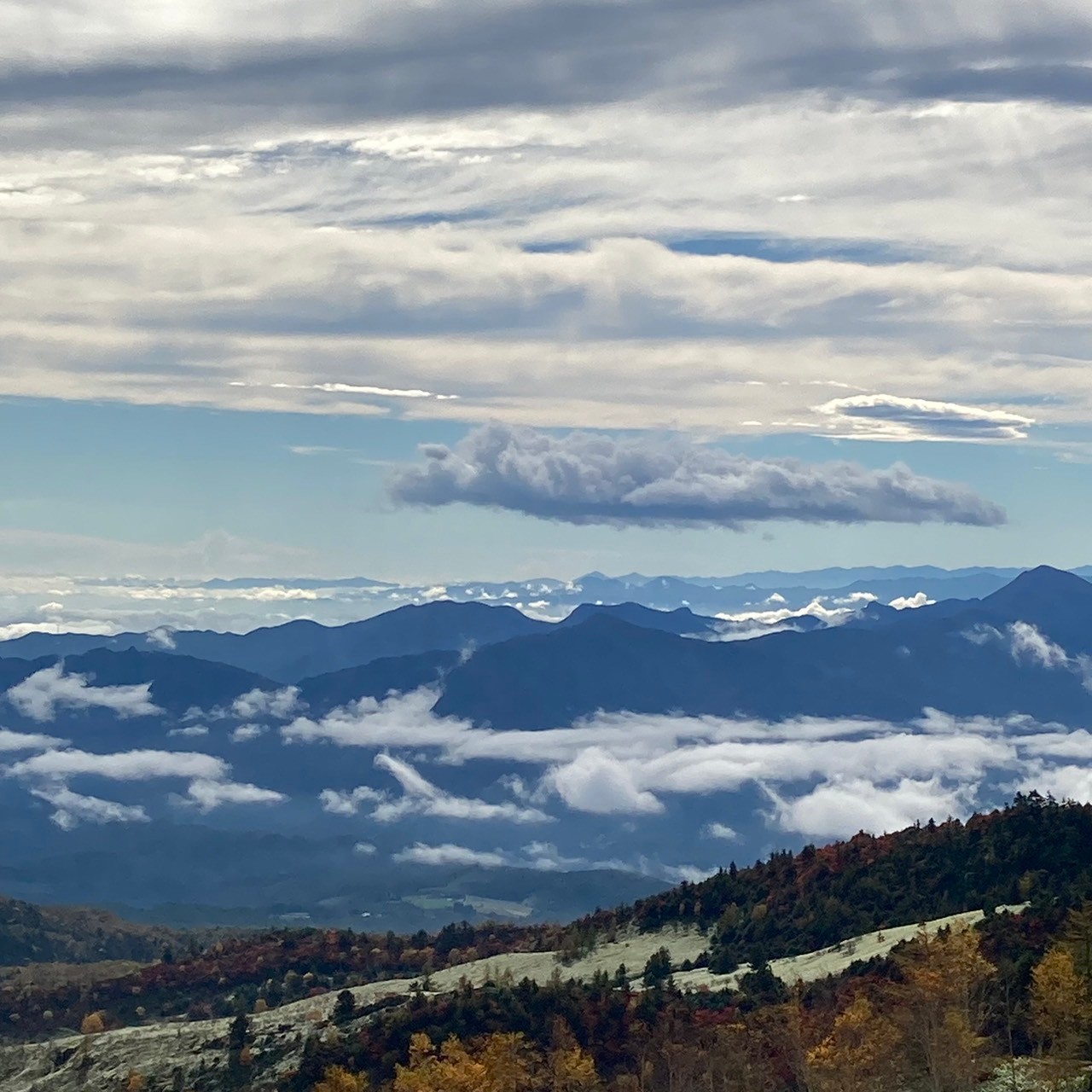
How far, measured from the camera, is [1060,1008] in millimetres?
119312

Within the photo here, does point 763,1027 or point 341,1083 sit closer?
point 341,1083

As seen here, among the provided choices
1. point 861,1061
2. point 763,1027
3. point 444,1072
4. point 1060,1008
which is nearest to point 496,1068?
point 444,1072

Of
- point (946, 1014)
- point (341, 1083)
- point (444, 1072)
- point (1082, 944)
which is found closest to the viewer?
point (946, 1014)

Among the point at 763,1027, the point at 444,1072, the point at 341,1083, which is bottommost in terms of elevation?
the point at 341,1083

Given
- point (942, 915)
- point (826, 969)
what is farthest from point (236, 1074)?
point (942, 915)

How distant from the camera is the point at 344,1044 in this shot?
597ft

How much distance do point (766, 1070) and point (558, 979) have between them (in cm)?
6575

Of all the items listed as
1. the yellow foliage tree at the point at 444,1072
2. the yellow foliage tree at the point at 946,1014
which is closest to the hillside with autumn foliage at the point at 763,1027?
the yellow foliage tree at the point at 946,1014

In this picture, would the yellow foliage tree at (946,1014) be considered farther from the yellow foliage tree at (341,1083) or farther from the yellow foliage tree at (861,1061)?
the yellow foliage tree at (341,1083)

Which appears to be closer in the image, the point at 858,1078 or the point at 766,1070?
the point at 858,1078

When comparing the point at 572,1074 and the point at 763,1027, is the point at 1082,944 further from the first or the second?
the point at 572,1074

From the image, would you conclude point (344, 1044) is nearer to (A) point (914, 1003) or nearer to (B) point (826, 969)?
(B) point (826, 969)

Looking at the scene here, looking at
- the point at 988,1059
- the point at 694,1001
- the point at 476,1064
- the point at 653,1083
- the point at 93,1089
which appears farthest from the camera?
the point at 93,1089

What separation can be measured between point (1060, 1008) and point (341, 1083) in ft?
219
